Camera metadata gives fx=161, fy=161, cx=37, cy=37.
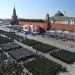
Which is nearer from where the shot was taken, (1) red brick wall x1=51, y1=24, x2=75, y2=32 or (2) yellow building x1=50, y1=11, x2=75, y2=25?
(1) red brick wall x1=51, y1=24, x2=75, y2=32

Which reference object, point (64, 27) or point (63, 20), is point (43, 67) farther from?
point (63, 20)

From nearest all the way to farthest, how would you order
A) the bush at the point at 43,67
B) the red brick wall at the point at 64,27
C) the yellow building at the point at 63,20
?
the bush at the point at 43,67
the red brick wall at the point at 64,27
the yellow building at the point at 63,20

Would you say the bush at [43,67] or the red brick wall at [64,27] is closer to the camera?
the bush at [43,67]

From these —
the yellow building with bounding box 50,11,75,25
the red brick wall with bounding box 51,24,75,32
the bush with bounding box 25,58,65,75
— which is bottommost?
the bush with bounding box 25,58,65,75

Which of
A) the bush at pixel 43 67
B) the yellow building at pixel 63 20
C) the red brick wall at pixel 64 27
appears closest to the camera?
the bush at pixel 43 67

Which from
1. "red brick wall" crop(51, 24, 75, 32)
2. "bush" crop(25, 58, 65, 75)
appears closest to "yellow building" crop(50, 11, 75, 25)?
"red brick wall" crop(51, 24, 75, 32)

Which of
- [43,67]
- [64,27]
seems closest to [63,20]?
[64,27]

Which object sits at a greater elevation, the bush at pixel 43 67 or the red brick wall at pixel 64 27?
the red brick wall at pixel 64 27

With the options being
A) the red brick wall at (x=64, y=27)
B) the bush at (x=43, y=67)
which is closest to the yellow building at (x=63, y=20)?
the red brick wall at (x=64, y=27)

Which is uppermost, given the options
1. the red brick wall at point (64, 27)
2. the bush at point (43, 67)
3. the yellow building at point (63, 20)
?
the yellow building at point (63, 20)

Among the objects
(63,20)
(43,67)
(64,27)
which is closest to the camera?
(43,67)

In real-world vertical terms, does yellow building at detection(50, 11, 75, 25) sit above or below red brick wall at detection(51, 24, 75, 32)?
above

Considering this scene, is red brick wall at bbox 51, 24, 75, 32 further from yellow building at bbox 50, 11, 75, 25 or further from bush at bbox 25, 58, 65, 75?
bush at bbox 25, 58, 65, 75

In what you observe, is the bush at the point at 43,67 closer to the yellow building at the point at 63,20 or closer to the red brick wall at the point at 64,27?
the red brick wall at the point at 64,27
